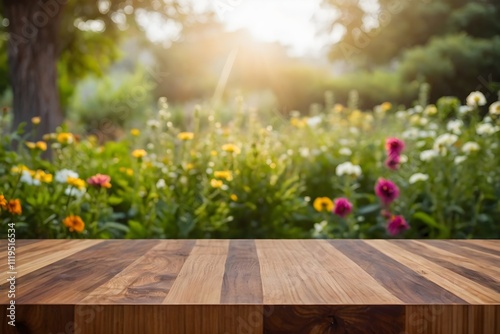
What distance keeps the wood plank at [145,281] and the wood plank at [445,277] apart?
55 cm

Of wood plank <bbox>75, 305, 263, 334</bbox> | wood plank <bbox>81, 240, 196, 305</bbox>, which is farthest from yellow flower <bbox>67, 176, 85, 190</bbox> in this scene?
wood plank <bbox>75, 305, 263, 334</bbox>

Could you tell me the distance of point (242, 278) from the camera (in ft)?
3.64

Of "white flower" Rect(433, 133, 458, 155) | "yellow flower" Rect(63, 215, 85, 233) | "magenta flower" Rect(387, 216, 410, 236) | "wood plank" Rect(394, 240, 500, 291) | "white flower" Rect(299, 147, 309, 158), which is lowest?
"magenta flower" Rect(387, 216, 410, 236)

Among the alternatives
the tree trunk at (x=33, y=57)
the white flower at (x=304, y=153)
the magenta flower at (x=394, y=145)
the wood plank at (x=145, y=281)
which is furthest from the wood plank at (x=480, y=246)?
the tree trunk at (x=33, y=57)

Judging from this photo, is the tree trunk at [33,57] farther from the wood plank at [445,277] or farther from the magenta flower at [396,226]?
the wood plank at [445,277]

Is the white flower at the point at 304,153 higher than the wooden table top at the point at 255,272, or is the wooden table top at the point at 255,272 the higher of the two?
the white flower at the point at 304,153

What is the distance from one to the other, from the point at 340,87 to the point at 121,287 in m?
11.4

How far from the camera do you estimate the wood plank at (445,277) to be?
0.98m

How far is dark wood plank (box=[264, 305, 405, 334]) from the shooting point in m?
0.91

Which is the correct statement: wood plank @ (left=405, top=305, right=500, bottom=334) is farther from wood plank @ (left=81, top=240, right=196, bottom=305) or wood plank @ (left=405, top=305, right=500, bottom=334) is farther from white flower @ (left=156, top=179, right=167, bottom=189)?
white flower @ (left=156, top=179, right=167, bottom=189)

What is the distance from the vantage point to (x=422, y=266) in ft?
4.18

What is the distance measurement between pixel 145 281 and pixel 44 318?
8.8 inches

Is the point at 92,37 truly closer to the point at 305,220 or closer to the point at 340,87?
the point at 305,220

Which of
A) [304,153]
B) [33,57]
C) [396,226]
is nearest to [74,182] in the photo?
[396,226]
